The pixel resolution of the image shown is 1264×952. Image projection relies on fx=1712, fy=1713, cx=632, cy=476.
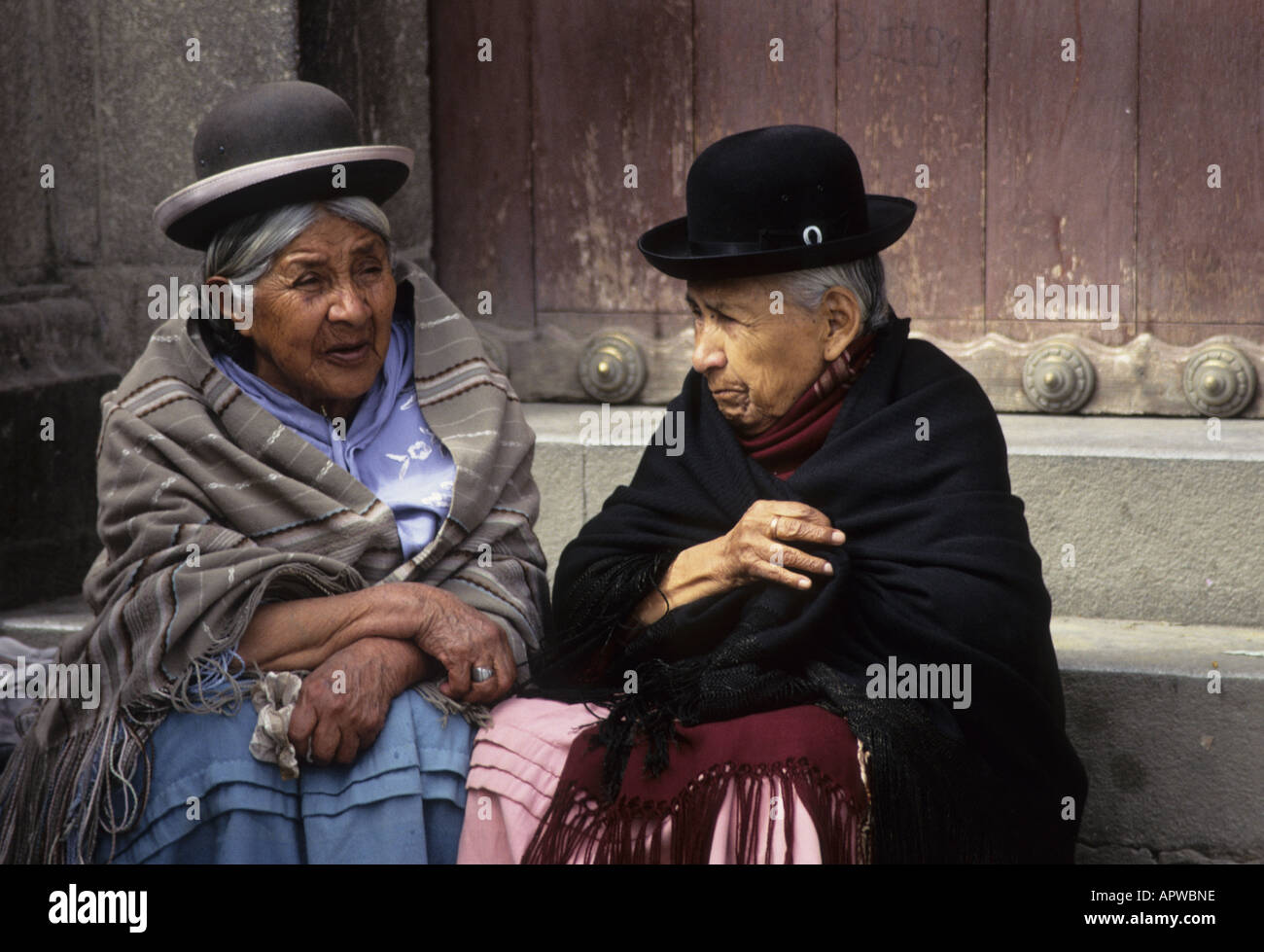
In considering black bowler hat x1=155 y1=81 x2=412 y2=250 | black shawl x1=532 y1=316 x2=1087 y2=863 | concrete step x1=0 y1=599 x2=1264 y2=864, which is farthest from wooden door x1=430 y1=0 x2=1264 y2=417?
black bowler hat x1=155 y1=81 x2=412 y2=250

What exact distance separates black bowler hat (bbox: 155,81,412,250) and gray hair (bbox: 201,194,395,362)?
0.05ft

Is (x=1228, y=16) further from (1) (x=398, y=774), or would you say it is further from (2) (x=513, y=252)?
(1) (x=398, y=774)

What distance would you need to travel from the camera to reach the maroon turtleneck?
307cm

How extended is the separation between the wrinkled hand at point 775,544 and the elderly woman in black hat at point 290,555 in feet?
1.53

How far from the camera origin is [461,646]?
10.0ft

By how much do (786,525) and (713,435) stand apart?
13.6 inches

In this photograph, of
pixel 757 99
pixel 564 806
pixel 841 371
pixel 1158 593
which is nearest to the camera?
pixel 564 806

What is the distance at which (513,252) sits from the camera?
4770 mm

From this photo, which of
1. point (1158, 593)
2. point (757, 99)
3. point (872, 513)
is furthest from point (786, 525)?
point (757, 99)

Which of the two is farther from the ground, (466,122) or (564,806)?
(466,122)

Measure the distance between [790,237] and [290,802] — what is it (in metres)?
1.31

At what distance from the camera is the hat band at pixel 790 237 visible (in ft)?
9.76

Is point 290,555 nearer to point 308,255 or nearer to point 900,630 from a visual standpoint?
point 308,255

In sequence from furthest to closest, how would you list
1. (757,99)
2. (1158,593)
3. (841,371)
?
(757,99) → (1158,593) → (841,371)
